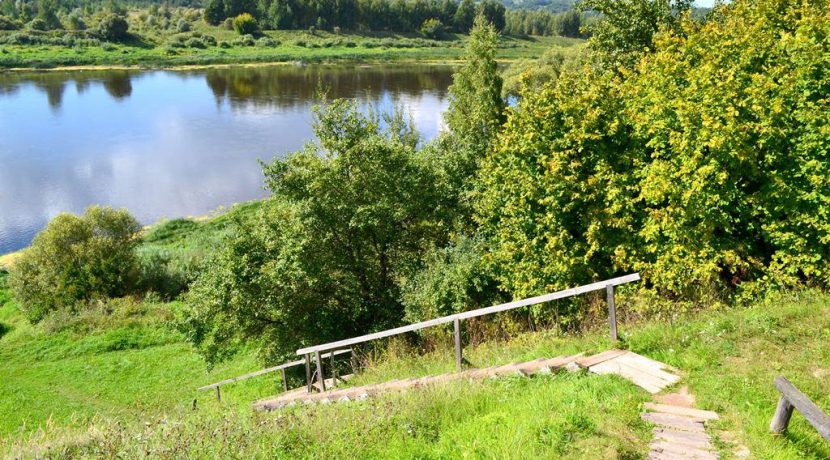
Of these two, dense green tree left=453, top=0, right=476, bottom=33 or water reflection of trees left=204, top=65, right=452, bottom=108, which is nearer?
water reflection of trees left=204, top=65, right=452, bottom=108

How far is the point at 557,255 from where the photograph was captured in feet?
40.6

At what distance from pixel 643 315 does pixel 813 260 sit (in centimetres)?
321

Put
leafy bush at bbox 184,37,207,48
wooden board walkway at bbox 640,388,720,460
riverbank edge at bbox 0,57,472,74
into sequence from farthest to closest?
leafy bush at bbox 184,37,207,48 < riverbank edge at bbox 0,57,472,74 < wooden board walkway at bbox 640,388,720,460

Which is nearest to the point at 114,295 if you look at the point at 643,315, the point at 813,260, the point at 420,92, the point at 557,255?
the point at 557,255

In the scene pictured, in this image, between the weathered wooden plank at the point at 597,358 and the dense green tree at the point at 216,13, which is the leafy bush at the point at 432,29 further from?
the weathered wooden plank at the point at 597,358

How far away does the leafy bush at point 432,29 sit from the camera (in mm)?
148375

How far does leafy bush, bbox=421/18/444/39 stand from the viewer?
14838cm

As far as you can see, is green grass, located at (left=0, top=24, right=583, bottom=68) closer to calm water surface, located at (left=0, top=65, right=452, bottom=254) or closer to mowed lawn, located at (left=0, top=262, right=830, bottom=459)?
calm water surface, located at (left=0, top=65, right=452, bottom=254)

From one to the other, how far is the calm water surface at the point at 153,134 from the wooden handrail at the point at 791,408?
21298 millimetres

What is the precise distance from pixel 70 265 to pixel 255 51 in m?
100.0

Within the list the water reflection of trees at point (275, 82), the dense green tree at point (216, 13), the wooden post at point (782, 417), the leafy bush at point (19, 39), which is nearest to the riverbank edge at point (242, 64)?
the water reflection of trees at point (275, 82)

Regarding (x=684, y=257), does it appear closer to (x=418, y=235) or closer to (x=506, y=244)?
(x=506, y=244)

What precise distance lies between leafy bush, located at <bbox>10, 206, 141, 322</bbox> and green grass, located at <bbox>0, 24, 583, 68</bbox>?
7978cm

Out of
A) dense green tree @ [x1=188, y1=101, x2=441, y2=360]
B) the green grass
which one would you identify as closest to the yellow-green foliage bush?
dense green tree @ [x1=188, y1=101, x2=441, y2=360]
